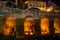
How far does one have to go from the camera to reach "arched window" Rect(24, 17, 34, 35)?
3.01m

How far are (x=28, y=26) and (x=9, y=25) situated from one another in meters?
0.25

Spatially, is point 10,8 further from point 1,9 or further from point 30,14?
point 30,14

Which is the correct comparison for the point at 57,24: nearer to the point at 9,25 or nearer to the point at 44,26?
the point at 44,26

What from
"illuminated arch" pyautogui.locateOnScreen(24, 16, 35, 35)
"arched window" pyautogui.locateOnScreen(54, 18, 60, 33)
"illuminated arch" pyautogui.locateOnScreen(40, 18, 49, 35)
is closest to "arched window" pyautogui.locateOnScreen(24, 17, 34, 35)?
"illuminated arch" pyautogui.locateOnScreen(24, 16, 35, 35)

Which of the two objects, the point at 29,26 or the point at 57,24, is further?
the point at 57,24

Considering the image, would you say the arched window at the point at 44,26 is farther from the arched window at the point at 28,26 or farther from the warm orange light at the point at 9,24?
the warm orange light at the point at 9,24

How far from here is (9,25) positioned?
3.04m

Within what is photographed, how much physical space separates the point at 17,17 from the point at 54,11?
65 centimetres

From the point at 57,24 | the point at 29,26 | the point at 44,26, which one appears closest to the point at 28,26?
the point at 29,26

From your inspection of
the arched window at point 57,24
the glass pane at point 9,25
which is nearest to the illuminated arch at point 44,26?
the arched window at point 57,24

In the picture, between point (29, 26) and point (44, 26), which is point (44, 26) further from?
point (29, 26)

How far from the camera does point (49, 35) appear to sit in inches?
121

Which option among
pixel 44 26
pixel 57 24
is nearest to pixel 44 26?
pixel 44 26

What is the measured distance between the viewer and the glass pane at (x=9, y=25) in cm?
301
